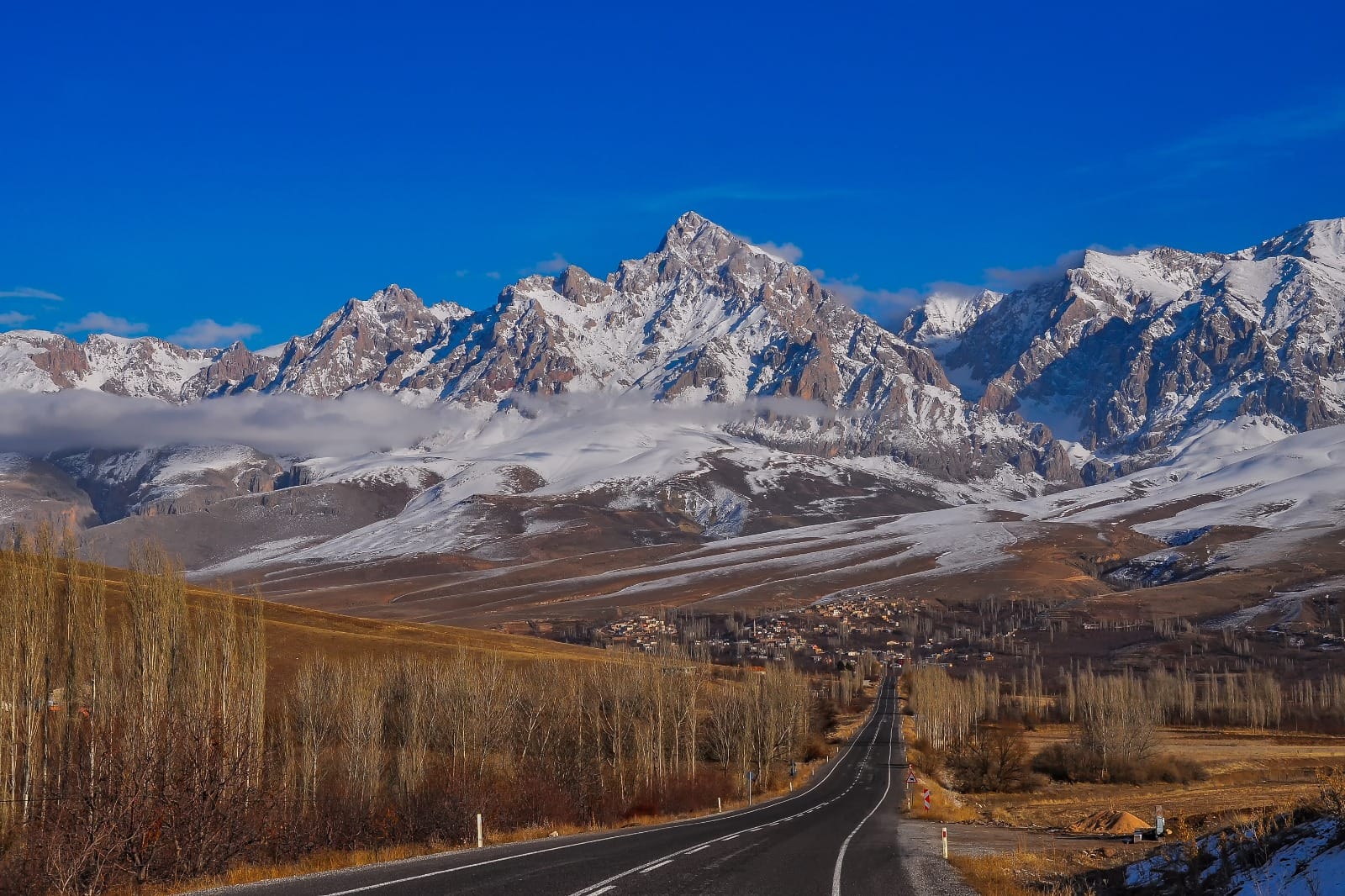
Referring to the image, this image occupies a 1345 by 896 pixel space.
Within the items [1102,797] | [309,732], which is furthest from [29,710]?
[1102,797]

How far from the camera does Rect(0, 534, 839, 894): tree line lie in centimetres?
2389

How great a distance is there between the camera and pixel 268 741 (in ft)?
228

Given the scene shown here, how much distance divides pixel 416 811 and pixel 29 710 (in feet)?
67.0

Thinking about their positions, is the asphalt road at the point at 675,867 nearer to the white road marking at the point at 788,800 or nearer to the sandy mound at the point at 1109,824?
the white road marking at the point at 788,800

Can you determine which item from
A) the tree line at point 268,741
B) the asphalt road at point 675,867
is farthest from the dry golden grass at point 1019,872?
the tree line at point 268,741

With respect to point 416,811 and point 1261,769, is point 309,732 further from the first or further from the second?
point 1261,769

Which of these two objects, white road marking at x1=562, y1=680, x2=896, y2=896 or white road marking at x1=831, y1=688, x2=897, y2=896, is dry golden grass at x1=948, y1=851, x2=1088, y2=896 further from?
white road marking at x1=562, y1=680, x2=896, y2=896

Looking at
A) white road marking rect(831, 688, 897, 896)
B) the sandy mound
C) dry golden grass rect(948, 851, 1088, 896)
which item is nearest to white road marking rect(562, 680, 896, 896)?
white road marking rect(831, 688, 897, 896)

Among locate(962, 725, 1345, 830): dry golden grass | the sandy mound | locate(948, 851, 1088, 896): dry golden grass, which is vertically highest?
locate(948, 851, 1088, 896): dry golden grass

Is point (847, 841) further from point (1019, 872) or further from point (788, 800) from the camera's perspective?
point (788, 800)

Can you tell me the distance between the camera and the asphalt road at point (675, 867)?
20.2m

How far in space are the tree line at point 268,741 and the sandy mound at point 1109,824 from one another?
1985cm

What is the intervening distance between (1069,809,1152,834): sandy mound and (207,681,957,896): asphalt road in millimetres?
13071

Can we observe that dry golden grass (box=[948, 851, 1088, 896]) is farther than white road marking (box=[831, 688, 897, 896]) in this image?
Yes
